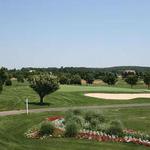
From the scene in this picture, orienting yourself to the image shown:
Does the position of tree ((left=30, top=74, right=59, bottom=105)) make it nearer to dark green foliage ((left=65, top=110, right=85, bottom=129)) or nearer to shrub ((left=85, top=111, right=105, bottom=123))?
dark green foliage ((left=65, top=110, right=85, bottom=129))

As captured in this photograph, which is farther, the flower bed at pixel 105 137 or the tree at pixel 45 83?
the tree at pixel 45 83

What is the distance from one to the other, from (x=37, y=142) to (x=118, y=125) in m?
5.70

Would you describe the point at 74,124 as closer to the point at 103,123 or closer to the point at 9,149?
the point at 103,123

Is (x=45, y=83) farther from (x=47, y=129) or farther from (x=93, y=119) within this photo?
(x=47, y=129)

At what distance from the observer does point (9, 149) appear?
1934 centimetres

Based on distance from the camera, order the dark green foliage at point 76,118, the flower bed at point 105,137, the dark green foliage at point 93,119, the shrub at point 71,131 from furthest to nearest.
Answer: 1. the dark green foliage at point 93,119
2. the dark green foliage at point 76,118
3. the shrub at point 71,131
4. the flower bed at point 105,137

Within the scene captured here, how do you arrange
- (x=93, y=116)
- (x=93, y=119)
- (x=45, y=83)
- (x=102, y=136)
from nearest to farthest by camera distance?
Result: (x=102, y=136) < (x=93, y=119) < (x=93, y=116) < (x=45, y=83)

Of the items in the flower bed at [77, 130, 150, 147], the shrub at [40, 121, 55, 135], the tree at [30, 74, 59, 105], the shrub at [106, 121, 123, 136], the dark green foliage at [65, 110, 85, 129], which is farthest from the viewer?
the tree at [30, 74, 59, 105]

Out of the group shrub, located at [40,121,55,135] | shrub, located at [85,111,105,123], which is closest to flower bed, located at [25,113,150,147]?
shrub, located at [40,121,55,135]

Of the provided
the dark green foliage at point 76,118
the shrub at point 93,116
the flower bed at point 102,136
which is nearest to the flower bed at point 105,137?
the flower bed at point 102,136

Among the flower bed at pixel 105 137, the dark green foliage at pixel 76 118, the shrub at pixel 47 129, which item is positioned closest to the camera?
the flower bed at pixel 105 137

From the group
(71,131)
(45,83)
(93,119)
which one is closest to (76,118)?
(93,119)

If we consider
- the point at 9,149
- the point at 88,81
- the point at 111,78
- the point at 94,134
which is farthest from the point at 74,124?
the point at 88,81

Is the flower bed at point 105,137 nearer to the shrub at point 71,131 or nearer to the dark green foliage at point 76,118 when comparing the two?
the shrub at point 71,131
